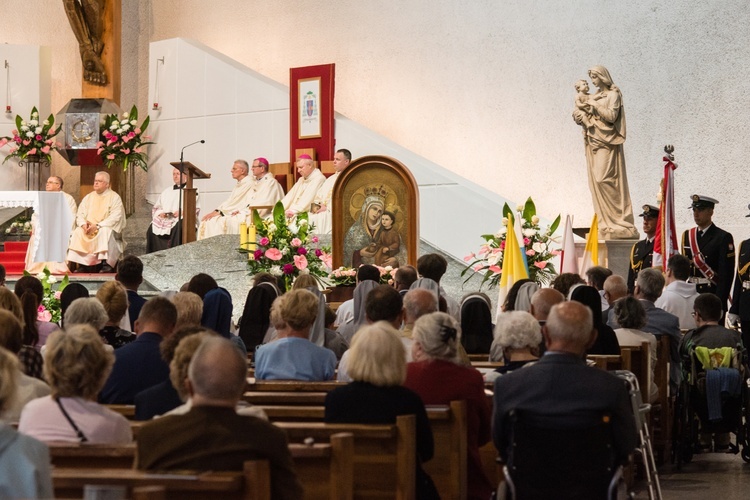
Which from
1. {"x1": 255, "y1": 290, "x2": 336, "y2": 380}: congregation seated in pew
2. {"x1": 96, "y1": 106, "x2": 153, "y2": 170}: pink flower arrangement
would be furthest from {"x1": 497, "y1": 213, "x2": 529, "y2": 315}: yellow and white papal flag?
{"x1": 96, "y1": 106, "x2": 153, "y2": 170}: pink flower arrangement

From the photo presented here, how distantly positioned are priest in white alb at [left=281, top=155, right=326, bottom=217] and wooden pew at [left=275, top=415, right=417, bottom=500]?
34.4ft

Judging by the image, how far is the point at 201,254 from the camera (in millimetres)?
13141

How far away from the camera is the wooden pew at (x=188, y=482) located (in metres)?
2.95

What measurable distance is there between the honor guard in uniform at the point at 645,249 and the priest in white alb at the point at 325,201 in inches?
156

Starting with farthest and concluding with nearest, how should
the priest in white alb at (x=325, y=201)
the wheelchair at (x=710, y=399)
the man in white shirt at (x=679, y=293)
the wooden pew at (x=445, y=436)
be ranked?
the priest in white alb at (x=325, y=201), the man in white shirt at (x=679, y=293), the wheelchair at (x=710, y=399), the wooden pew at (x=445, y=436)

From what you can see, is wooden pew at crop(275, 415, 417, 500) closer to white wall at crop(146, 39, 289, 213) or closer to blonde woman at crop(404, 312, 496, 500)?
blonde woman at crop(404, 312, 496, 500)

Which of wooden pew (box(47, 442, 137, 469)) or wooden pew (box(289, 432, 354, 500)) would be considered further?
wooden pew (box(289, 432, 354, 500))

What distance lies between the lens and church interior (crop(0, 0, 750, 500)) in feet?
45.6

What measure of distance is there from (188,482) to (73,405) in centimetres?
99

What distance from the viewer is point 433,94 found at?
16.4 m

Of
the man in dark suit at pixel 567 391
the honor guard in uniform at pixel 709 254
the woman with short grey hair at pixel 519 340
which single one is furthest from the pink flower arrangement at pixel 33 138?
the man in dark suit at pixel 567 391

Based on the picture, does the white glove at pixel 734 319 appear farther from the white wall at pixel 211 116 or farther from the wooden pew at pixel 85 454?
the white wall at pixel 211 116

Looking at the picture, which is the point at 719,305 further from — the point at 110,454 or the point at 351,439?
the point at 110,454

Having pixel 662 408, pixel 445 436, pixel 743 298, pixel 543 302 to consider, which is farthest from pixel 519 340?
pixel 743 298
